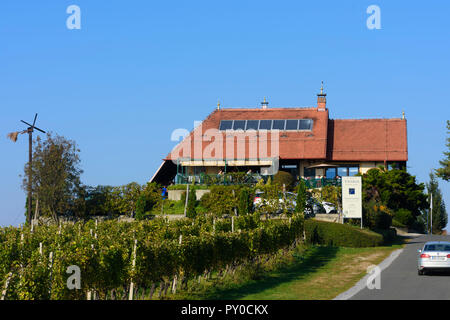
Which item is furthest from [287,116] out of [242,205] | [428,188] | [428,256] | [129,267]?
[129,267]

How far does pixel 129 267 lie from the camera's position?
630 inches

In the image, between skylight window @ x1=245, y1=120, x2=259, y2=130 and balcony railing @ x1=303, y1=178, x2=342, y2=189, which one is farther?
skylight window @ x1=245, y1=120, x2=259, y2=130

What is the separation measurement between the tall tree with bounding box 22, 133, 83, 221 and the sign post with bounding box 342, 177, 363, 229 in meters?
19.9

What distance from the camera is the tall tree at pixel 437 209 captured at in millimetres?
69562

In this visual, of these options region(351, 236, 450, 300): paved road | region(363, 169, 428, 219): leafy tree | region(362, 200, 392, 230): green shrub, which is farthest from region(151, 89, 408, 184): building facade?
region(351, 236, 450, 300): paved road

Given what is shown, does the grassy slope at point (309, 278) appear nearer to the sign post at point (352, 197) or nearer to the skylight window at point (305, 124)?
the sign post at point (352, 197)

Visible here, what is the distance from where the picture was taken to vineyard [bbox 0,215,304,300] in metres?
13.5

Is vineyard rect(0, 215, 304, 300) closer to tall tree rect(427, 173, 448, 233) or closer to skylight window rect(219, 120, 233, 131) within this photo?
skylight window rect(219, 120, 233, 131)

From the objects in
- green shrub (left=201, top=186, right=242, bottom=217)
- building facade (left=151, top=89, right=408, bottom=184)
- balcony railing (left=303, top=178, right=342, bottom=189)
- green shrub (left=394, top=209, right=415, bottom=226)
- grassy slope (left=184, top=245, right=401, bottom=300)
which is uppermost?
building facade (left=151, top=89, right=408, bottom=184)

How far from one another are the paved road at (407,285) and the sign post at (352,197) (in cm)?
899

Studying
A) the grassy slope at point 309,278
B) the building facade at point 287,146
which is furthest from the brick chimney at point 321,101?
the grassy slope at point 309,278

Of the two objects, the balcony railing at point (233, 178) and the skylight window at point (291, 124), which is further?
the skylight window at point (291, 124)
